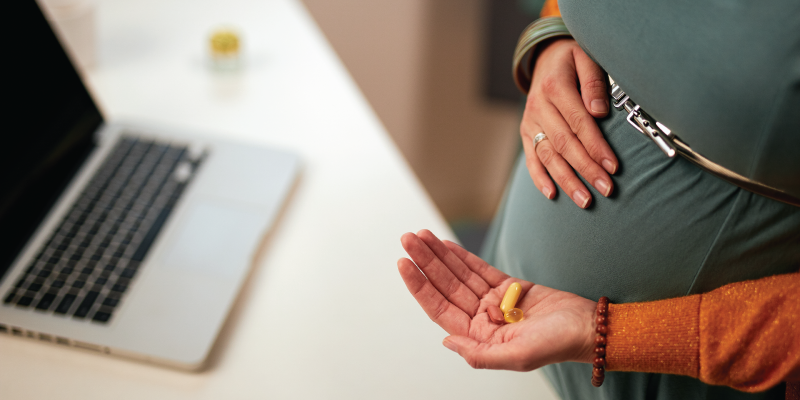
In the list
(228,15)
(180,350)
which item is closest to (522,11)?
(228,15)

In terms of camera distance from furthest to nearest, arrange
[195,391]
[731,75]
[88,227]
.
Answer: [88,227] < [195,391] < [731,75]

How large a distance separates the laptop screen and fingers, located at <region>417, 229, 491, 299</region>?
1.76ft

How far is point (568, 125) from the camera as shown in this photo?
22.7 inches

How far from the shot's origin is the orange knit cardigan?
17.6 inches

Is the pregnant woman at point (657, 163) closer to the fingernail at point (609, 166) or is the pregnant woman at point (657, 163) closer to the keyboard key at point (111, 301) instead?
the fingernail at point (609, 166)

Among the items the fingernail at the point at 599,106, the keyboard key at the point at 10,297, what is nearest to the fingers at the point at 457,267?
the fingernail at the point at 599,106

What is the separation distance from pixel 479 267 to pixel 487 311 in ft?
Answer: 0.19

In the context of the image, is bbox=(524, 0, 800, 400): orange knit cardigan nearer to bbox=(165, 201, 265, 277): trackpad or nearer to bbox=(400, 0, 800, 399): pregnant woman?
bbox=(400, 0, 800, 399): pregnant woman

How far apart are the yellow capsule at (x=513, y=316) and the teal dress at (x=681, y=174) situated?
80 millimetres

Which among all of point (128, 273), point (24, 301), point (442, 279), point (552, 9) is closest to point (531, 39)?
point (552, 9)

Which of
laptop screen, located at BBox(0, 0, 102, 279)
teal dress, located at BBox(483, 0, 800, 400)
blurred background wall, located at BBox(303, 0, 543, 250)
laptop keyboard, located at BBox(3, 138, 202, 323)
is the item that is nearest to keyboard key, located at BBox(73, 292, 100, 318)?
laptop keyboard, located at BBox(3, 138, 202, 323)

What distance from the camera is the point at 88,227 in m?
0.72

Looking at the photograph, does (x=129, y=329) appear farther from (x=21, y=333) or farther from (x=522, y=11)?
(x=522, y=11)

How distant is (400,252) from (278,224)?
0.64 feet
